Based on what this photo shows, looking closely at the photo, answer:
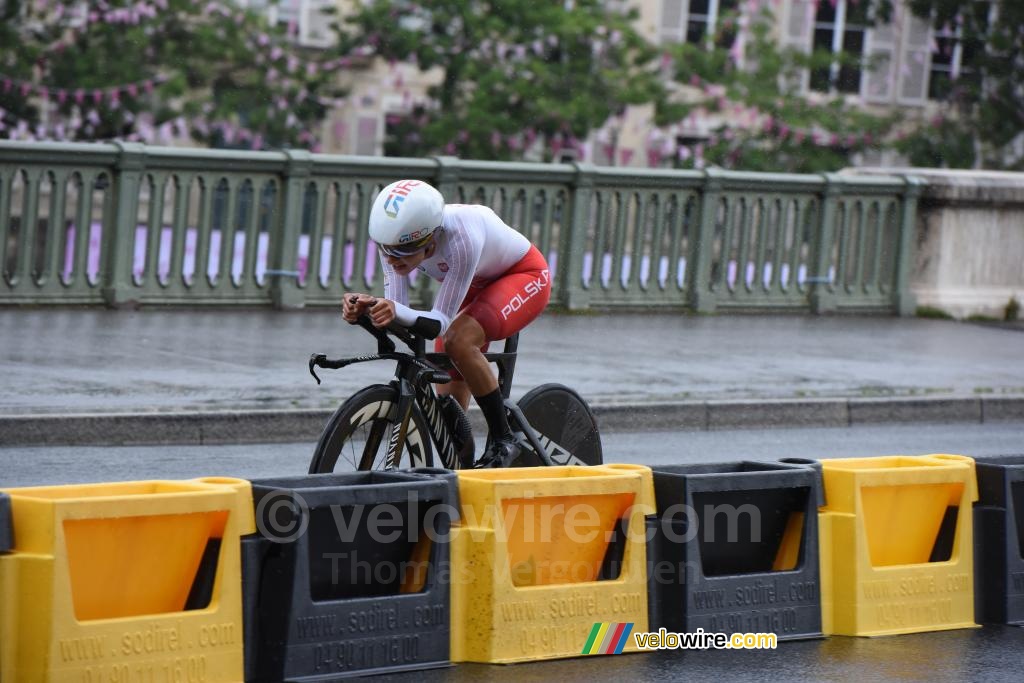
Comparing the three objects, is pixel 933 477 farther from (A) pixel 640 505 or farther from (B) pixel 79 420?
(B) pixel 79 420

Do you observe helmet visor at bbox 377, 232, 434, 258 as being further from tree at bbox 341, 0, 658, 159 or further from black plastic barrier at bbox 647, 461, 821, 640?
tree at bbox 341, 0, 658, 159

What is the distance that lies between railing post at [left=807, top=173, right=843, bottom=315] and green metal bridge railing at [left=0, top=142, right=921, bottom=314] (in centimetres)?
2

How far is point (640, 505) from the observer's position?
6211mm

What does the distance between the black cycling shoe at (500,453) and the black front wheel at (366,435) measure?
0.46 meters

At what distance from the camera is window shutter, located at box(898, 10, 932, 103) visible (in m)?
41.7

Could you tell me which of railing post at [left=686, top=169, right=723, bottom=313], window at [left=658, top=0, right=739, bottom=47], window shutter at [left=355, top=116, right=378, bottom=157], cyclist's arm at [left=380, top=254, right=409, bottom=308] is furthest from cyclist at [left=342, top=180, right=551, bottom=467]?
window at [left=658, top=0, right=739, bottom=47]

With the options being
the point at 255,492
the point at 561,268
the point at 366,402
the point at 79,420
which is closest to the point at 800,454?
the point at 79,420

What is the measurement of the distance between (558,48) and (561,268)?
642 inches

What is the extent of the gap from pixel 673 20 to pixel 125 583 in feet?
121

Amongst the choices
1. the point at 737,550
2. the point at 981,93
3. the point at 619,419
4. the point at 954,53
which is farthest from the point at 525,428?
the point at 954,53

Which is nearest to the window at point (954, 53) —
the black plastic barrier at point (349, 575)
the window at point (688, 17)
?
the window at point (688, 17)

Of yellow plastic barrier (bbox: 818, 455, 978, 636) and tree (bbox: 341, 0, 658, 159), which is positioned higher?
tree (bbox: 341, 0, 658, 159)

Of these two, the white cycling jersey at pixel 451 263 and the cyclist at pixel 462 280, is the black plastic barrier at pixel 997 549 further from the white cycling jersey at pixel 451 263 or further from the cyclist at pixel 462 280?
the white cycling jersey at pixel 451 263

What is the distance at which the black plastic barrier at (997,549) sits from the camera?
22.7 feet
